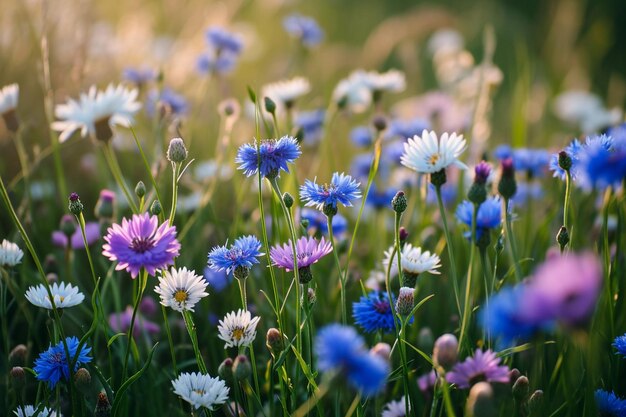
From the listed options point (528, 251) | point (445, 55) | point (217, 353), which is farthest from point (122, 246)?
point (445, 55)

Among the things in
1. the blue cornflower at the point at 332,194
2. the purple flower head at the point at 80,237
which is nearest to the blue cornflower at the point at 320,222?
the blue cornflower at the point at 332,194

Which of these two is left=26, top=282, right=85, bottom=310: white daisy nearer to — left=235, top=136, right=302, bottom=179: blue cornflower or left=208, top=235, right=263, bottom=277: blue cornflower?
left=208, top=235, right=263, bottom=277: blue cornflower

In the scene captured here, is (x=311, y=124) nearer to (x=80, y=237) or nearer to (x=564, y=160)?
(x=80, y=237)

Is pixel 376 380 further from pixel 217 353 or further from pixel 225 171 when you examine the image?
pixel 225 171

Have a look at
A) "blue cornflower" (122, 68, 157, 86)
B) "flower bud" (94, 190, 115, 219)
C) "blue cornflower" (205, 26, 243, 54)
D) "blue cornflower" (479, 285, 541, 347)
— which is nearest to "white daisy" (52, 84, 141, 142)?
"flower bud" (94, 190, 115, 219)

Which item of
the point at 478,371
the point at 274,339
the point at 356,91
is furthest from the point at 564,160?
the point at 356,91
